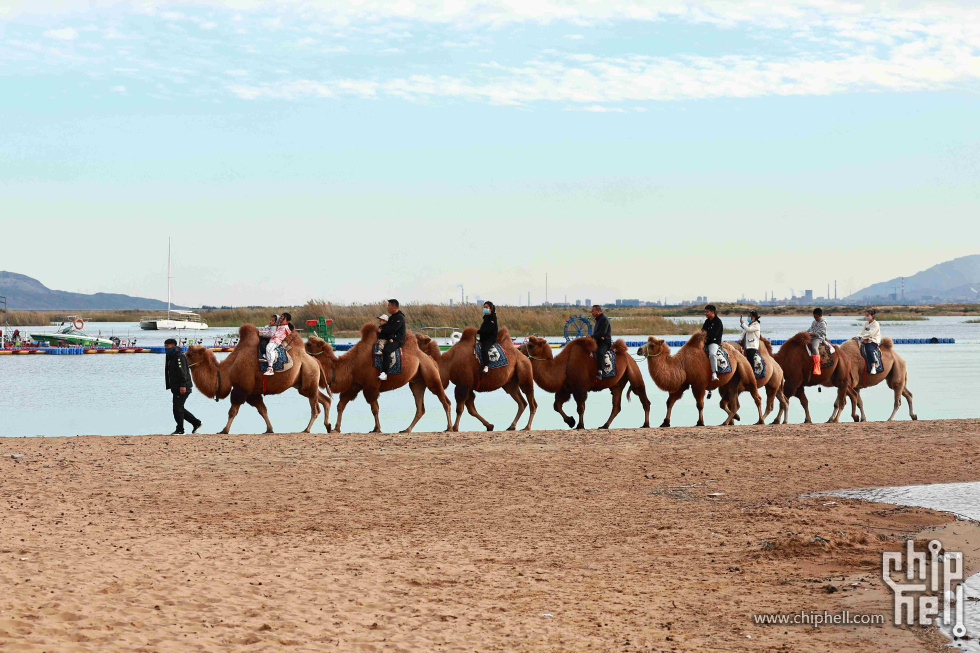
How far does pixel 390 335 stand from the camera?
51.7ft

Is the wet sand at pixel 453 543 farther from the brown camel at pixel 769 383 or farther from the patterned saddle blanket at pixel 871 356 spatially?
the patterned saddle blanket at pixel 871 356

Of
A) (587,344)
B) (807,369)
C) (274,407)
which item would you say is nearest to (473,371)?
(587,344)

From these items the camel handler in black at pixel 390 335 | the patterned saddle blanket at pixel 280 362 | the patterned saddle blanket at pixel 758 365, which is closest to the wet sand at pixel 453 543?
the patterned saddle blanket at pixel 280 362

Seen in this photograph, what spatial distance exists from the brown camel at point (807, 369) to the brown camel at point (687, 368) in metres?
1.03

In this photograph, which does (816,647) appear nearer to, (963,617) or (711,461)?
(963,617)

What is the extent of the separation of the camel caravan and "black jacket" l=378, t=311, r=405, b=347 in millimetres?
16

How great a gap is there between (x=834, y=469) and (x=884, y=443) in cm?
262

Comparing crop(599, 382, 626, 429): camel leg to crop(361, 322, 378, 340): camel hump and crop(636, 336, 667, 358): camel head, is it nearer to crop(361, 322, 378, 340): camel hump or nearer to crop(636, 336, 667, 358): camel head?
crop(636, 336, 667, 358): camel head

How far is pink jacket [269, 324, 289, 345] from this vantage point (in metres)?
15.5

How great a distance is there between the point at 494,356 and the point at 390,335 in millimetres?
1695

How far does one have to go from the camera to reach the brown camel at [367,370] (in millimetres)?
15977

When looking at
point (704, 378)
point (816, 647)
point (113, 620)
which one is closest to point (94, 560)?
point (113, 620)

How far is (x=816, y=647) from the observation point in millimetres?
5586

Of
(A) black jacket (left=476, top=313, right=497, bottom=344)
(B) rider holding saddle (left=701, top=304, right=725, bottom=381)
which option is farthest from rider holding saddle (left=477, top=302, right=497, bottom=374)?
(B) rider holding saddle (left=701, top=304, right=725, bottom=381)
